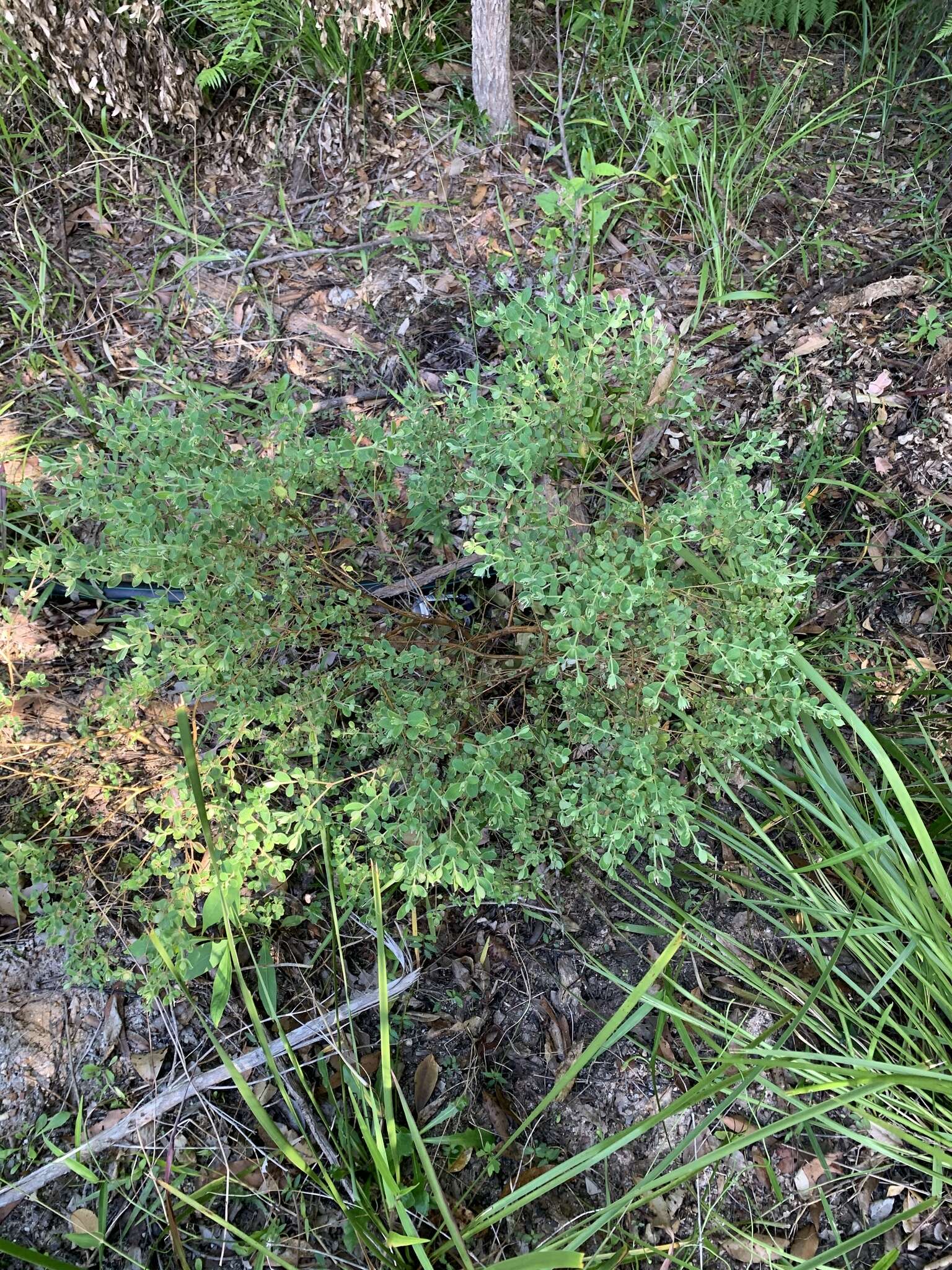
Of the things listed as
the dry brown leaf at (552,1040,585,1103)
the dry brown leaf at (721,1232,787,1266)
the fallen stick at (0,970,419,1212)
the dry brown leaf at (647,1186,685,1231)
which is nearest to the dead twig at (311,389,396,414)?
the fallen stick at (0,970,419,1212)

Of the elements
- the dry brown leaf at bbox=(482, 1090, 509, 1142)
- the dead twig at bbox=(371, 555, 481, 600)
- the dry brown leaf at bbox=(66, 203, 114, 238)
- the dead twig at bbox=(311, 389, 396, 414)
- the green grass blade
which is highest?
the dry brown leaf at bbox=(66, 203, 114, 238)

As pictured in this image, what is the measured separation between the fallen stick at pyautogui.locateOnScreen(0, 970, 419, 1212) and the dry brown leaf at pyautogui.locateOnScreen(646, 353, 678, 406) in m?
1.73

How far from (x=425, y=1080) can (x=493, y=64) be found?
3.62 meters

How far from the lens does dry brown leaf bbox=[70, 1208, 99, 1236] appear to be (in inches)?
75.8

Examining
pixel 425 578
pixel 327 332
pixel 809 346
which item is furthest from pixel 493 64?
pixel 425 578

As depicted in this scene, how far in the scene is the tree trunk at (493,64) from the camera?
116 inches

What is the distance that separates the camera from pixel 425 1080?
2.09 m

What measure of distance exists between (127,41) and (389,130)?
1.07m

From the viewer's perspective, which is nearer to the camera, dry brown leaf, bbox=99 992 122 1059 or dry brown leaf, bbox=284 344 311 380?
dry brown leaf, bbox=99 992 122 1059

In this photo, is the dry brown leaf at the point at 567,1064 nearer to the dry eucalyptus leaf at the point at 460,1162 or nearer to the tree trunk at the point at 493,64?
the dry eucalyptus leaf at the point at 460,1162

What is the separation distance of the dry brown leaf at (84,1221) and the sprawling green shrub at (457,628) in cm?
73

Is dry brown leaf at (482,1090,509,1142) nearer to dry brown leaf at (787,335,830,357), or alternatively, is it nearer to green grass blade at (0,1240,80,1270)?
green grass blade at (0,1240,80,1270)

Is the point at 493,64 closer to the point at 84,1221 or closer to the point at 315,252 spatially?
the point at 315,252

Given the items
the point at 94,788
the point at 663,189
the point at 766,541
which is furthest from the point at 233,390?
the point at 766,541
